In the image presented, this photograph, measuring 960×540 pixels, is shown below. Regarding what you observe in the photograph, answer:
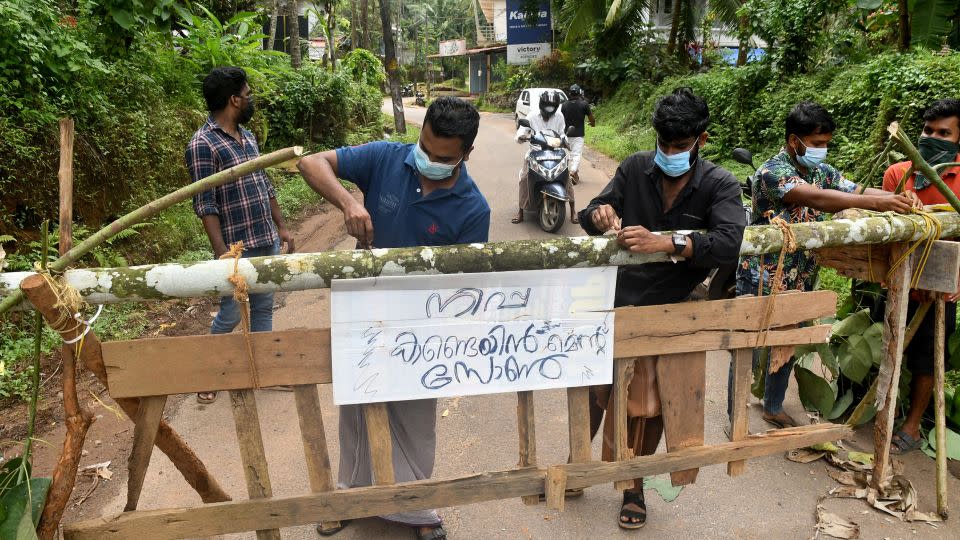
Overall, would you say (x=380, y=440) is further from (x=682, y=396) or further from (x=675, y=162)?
(x=675, y=162)

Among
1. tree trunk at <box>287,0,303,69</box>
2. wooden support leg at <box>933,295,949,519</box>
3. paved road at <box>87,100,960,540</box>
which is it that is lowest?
paved road at <box>87,100,960,540</box>

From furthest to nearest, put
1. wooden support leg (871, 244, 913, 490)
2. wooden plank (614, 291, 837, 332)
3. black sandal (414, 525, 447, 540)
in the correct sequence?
black sandal (414, 525, 447, 540), wooden support leg (871, 244, 913, 490), wooden plank (614, 291, 837, 332)

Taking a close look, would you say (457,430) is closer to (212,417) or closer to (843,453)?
(212,417)

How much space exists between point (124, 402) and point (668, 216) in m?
1.99

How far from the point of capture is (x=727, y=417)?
140 inches

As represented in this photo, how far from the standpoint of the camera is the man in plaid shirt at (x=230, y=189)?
10.9ft

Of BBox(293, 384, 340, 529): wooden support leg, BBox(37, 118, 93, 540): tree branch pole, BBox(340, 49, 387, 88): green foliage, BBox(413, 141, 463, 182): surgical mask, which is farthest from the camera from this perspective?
BBox(340, 49, 387, 88): green foliage

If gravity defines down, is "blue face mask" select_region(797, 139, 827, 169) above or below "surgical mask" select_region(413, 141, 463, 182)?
below

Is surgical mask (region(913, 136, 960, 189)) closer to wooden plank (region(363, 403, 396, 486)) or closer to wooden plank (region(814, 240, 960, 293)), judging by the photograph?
wooden plank (region(814, 240, 960, 293))

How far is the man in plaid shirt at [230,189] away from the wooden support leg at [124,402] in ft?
4.75

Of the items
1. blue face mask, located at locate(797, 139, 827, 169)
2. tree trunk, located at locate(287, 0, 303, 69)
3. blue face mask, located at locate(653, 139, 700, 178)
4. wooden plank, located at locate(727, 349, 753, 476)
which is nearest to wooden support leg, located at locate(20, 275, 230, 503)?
wooden plank, located at locate(727, 349, 753, 476)

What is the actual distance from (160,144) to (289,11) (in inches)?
255

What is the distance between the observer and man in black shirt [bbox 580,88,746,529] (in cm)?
204

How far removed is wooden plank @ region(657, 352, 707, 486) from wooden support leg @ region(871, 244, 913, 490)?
95 centimetres
